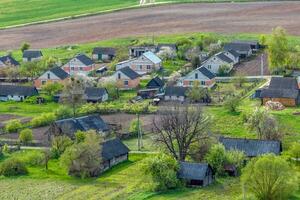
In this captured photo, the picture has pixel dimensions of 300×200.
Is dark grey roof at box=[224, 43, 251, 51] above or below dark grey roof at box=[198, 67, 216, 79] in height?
above

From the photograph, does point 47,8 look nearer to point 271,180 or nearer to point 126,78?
point 126,78

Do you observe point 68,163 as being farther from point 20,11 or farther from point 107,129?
point 20,11

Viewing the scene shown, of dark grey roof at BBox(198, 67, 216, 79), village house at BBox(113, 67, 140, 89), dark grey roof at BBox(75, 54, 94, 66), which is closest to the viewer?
dark grey roof at BBox(198, 67, 216, 79)

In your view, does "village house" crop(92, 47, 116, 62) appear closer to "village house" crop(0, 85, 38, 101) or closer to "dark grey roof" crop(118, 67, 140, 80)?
"dark grey roof" crop(118, 67, 140, 80)

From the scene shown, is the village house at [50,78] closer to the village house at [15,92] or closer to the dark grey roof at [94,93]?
the village house at [15,92]

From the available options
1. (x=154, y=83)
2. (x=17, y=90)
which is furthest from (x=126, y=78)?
(x=17, y=90)

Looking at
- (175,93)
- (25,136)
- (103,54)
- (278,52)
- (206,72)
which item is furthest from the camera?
(103,54)

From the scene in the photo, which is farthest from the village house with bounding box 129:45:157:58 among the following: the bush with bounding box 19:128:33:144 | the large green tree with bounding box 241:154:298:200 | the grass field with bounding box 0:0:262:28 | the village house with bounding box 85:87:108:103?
the large green tree with bounding box 241:154:298:200

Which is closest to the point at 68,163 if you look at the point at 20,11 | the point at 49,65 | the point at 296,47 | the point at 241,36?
the point at 49,65
